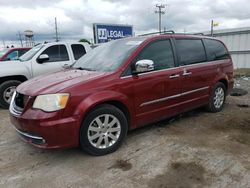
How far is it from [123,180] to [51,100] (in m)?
1.36

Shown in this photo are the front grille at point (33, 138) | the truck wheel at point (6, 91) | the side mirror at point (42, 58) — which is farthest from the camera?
the side mirror at point (42, 58)

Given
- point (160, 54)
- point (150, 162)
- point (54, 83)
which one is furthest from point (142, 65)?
point (150, 162)

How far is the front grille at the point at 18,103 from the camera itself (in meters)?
3.43

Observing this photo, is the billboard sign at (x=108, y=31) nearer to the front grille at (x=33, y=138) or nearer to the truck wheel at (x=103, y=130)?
the truck wheel at (x=103, y=130)

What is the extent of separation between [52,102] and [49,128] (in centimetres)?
33

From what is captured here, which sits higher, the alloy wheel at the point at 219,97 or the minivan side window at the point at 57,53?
the minivan side window at the point at 57,53

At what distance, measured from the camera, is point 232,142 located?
13.0 feet

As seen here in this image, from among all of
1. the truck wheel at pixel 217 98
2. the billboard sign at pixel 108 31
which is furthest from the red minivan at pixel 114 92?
the billboard sign at pixel 108 31

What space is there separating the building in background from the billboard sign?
581 centimetres

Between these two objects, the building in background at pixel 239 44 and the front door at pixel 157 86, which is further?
the building in background at pixel 239 44

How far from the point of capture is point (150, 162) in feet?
11.1

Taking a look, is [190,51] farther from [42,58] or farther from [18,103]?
[42,58]

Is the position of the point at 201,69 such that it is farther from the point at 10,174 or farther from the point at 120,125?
the point at 10,174

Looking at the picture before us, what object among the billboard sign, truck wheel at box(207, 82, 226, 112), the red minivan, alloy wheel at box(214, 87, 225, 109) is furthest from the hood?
the billboard sign
